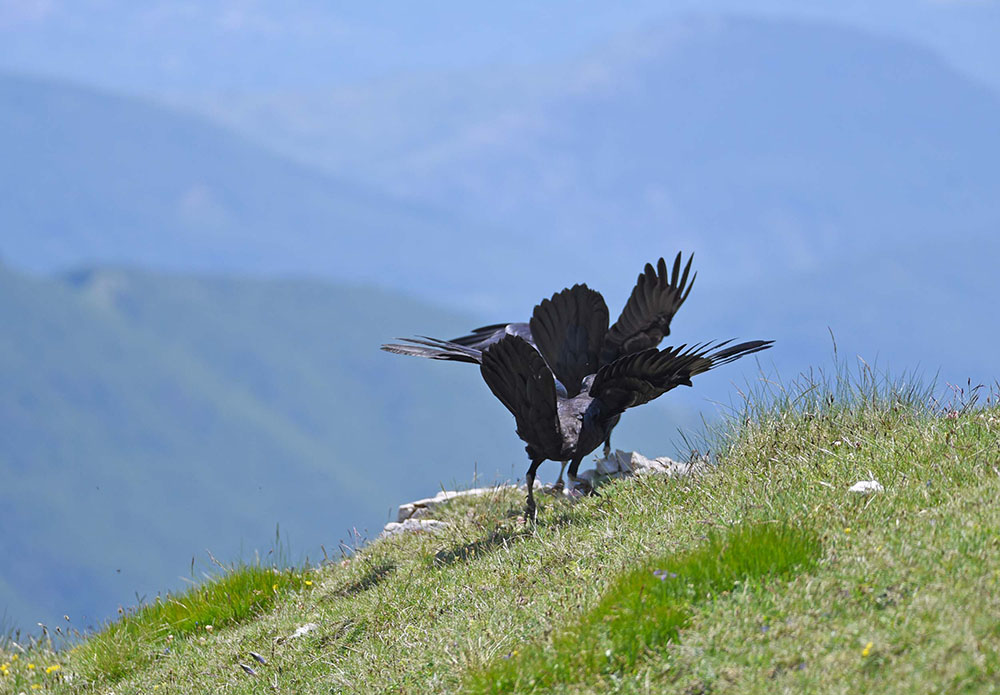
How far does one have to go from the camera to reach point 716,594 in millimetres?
4699

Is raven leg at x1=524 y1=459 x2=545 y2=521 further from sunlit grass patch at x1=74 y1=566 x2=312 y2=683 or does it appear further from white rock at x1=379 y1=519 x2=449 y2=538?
sunlit grass patch at x1=74 y1=566 x2=312 y2=683

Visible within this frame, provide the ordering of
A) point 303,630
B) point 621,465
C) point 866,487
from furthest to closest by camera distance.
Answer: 1. point 621,465
2. point 303,630
3. point 866,487

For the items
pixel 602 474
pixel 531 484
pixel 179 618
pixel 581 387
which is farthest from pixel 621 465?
pixel 179 618

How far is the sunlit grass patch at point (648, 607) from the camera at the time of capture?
176 inches

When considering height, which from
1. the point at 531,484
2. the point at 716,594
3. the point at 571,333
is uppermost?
the point at 571,333

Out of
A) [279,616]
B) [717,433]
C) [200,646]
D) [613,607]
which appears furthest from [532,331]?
[613,607]

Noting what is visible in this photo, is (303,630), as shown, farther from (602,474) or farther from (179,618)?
(602,474)

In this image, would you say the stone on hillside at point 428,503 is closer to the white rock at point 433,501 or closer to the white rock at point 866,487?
the white rock at point 433,501

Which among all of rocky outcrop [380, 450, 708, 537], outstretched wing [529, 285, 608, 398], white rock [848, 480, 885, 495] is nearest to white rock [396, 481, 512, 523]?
rocky outcrop [380, 450, 708, 537]

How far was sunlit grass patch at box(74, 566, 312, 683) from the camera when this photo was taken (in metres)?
8.01

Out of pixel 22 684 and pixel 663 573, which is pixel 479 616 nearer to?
pixel 663 573

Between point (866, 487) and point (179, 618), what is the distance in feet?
20.8

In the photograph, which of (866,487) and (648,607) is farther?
(866,487)

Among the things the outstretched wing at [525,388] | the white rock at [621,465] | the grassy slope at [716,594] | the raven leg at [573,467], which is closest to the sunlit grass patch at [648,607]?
the grassy slope at [716,594]
